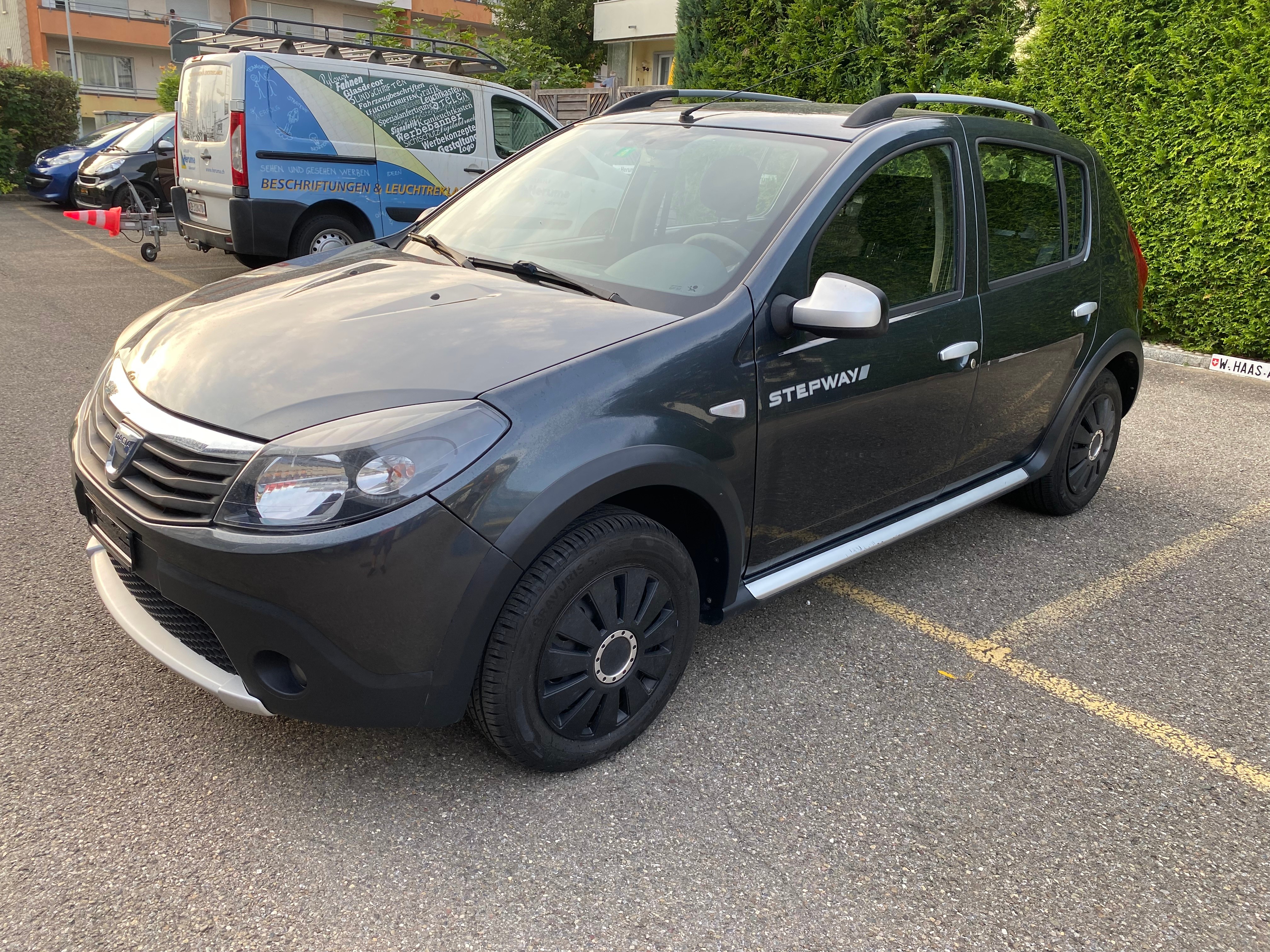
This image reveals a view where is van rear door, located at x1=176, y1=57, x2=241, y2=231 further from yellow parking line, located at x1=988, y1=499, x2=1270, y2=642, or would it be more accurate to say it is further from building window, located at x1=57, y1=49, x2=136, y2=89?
building window, located at x1=57, y1=49, x2=136, y2=89

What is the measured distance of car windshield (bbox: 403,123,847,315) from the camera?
2.91m

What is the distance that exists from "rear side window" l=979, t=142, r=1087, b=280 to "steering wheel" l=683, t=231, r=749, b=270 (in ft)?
3.82

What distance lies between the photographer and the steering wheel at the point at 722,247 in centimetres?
286

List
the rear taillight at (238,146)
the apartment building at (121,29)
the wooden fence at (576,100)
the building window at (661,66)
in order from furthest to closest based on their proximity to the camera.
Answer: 1. the apartment building at (121,29)
2. the building window at (661,66)
3. the wooden fence at (576,100)
4. the rear taillight at (238,146)

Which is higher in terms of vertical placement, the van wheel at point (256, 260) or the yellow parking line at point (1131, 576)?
the van wheel at point (256, 260)

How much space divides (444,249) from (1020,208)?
7.14 ft

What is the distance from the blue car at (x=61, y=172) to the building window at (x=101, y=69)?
2614 cm

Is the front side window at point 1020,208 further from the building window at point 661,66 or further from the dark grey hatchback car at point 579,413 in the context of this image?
the building window at point 661,66

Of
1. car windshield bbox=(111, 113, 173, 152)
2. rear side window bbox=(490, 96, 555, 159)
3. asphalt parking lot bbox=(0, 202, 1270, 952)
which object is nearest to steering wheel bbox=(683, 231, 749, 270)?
asphalt parking lot bbox=(0, 202, 1270, 952)

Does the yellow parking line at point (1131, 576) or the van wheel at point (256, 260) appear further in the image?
the van wheel at point (256, 260)

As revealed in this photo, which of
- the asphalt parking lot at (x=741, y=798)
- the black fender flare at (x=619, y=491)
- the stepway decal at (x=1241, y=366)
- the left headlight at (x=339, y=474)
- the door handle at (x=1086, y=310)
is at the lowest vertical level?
the asphalt parking lot at (x=741, y=798)

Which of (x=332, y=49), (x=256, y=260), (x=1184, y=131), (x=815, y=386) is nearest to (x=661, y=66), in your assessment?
(x=332, y=49)

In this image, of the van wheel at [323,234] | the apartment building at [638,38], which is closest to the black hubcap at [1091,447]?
the van wheel at [323,234]

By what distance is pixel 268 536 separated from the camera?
2.11 meters
